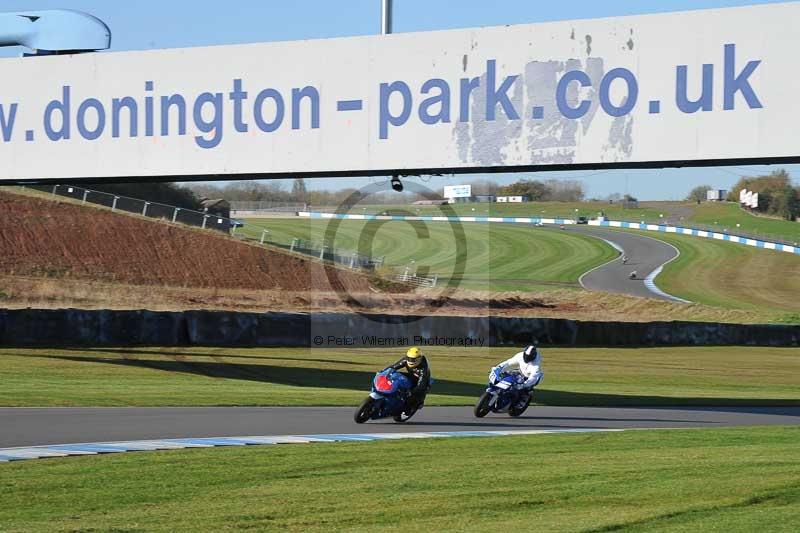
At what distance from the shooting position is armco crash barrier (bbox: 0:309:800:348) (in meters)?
31.2

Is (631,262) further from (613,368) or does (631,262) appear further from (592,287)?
(613,368)

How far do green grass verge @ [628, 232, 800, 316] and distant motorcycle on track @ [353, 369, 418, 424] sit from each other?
154 ft

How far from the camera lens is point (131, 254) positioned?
61906 millimetres

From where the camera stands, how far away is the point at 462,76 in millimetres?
18391

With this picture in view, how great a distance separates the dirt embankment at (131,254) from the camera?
58906mm

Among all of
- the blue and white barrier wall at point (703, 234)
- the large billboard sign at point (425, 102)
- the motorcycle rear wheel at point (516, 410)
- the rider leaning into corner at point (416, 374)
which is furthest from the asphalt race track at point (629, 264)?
the rider leaning into corner at point (416, 374)

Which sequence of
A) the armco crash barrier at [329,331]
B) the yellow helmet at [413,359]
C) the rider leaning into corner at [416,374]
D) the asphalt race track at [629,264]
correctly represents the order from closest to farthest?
the rider leaning into corner at [416,374] < the yellow helmet at [413,359] < the armco crash barrier at [329,331] < the asphalt race track at [629,264]

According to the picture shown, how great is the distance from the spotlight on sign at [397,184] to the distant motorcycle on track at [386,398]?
3405mm

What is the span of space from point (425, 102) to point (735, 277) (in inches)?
2512

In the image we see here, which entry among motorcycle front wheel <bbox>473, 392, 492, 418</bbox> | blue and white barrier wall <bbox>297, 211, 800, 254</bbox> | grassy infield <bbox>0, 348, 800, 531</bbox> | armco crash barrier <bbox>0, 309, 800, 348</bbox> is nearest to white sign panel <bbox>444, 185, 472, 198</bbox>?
armco crash barrier <bbox>0, 309, 800, 348</bbox>

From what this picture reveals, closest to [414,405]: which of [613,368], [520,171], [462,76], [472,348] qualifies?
[520,171]

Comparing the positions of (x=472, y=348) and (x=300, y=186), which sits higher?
(x=300, y=186)

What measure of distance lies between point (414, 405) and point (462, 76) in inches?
208

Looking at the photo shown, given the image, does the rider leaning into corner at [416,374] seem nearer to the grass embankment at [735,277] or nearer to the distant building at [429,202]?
the grass embankment at [735,277]
